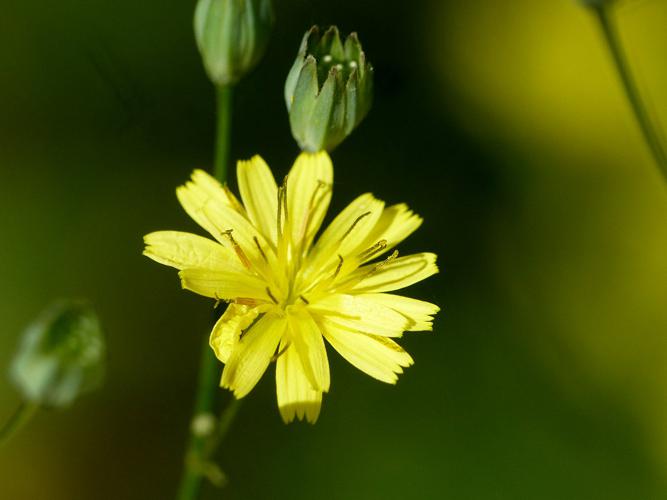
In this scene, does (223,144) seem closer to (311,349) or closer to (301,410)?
(311,349)

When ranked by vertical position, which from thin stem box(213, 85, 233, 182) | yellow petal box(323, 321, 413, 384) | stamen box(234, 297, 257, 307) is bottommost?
yellow petal box(323, 321, 413, 384)

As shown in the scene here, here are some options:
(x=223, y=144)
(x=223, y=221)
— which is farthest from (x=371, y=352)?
(x=223, y=144)

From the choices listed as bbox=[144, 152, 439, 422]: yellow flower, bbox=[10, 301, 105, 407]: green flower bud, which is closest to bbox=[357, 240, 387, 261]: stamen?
bbox=[144, 152, 439, 422]: yellow flower

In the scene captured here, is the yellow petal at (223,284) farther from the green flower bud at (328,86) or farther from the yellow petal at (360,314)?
the green flower bud at (328,86)

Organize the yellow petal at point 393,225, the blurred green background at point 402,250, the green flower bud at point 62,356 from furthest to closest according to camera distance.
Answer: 1. the blurred green background at point 402,250
2. the yellow petal at point 393,225
3. the green flower bud at point 62,356

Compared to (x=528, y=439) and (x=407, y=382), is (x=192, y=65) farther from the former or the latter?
(x=528, y=439)

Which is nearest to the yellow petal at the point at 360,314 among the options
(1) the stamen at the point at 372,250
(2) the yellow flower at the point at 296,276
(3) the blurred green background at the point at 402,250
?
(2) the yellow flower at the point at 296,276

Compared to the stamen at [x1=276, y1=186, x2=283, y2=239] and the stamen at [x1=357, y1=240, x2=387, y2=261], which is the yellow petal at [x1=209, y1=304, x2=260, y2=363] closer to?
the stamen at [x1=276, y1=186, x2=283, y2=239]
